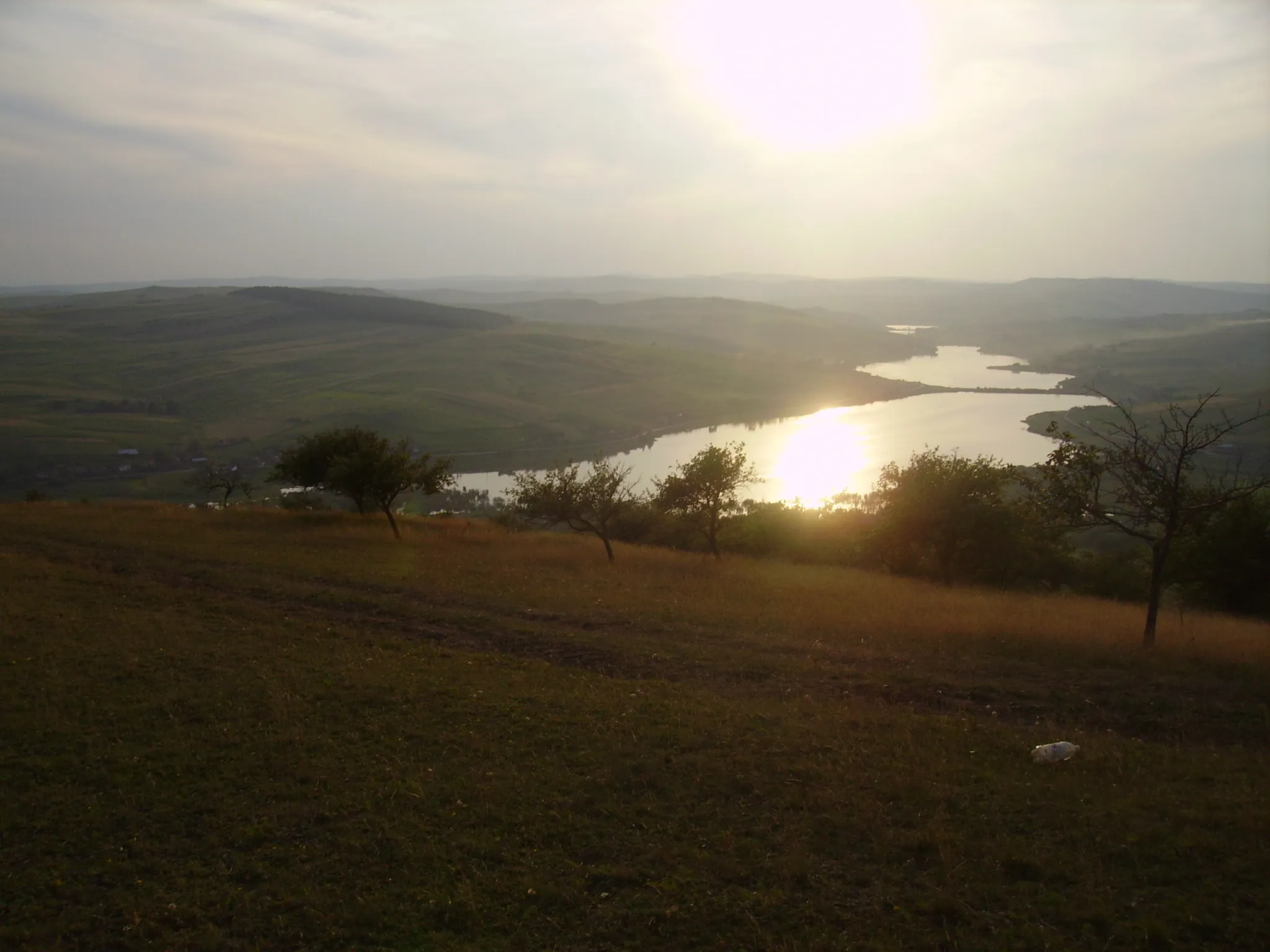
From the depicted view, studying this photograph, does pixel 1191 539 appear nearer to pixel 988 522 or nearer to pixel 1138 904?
pixel 988 522

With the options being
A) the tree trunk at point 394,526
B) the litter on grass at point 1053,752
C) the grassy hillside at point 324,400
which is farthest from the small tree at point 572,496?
the grassy hillside at point 324,400

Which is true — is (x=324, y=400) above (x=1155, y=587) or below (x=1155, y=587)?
below

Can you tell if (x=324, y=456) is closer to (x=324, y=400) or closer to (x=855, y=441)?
(x=855, y=441)

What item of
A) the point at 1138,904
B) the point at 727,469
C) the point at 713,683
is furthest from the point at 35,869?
the point at 727,469

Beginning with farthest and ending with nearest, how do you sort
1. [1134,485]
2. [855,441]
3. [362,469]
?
[855,441] → [362,469] → [1134,485]

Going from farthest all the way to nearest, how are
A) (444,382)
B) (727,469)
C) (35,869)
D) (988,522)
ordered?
(444,382), (727,469), (988,522), (35,869)

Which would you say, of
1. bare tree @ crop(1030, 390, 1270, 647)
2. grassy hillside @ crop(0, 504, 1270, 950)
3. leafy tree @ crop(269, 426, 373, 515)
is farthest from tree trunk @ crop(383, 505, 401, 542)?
bare tree @ crop(1030, 390, 1270, 647)

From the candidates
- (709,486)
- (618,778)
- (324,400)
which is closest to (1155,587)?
(618,778)

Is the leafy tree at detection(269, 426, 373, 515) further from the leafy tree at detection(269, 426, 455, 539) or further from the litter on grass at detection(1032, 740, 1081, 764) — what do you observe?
the litter on grass at detection(1032, 740, 1081, 764)
